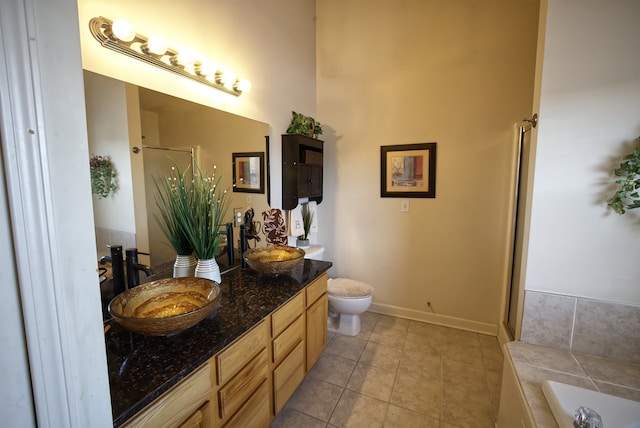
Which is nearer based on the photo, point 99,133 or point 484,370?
point 99,133

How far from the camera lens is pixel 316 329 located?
1954 millimetres

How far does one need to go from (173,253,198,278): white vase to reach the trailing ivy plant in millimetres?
2056

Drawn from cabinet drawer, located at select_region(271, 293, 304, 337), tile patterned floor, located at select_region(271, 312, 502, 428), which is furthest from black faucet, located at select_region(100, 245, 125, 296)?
tile patterned floor, located at select_region(271, 312, 502, 428)

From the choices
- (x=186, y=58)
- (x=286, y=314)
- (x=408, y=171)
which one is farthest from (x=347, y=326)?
(x=186, y=58)

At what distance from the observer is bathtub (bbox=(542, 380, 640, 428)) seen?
3.19 feet

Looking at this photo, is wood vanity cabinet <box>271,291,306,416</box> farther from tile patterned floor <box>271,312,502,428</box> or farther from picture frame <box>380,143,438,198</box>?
picture frame <box>380,143,438,198</box>

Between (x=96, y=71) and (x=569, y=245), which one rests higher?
(x=96, y=71)

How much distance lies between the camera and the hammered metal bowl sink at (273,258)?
65.8 inches

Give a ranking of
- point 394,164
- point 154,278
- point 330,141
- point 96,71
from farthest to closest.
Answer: point 330,141, point 394,164, point 154,278, point 96,71

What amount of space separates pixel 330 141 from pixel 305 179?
0.68 meters

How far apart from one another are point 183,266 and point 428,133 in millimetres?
2296

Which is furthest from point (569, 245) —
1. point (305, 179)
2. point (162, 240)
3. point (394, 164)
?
point (162, 240)

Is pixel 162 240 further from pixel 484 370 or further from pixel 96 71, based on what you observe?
pixel 484 370

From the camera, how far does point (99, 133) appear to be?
46.5 inches
